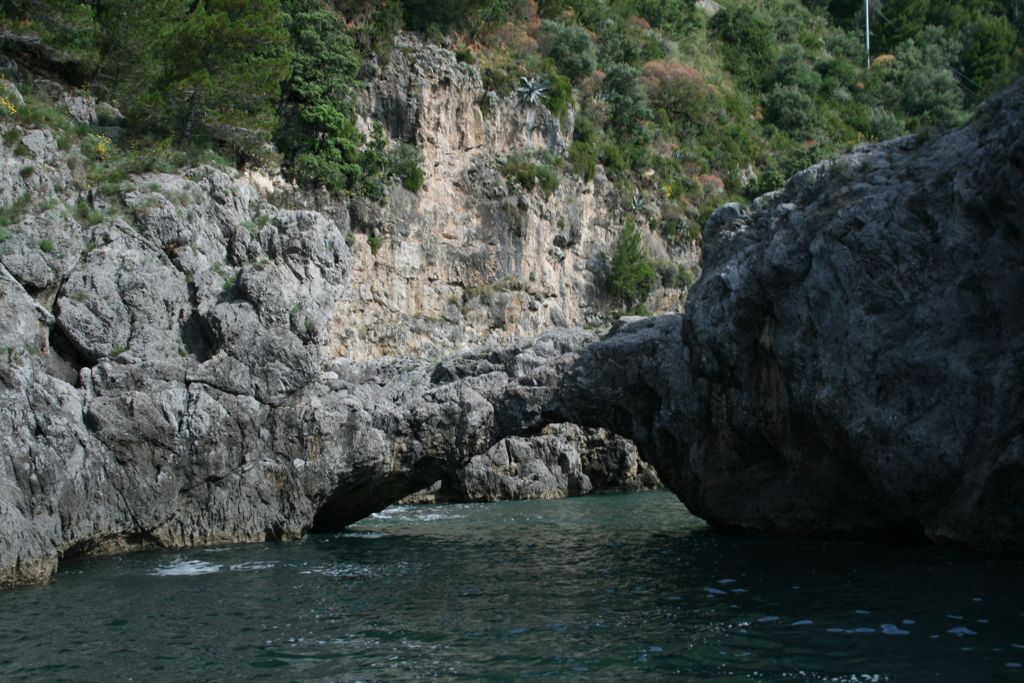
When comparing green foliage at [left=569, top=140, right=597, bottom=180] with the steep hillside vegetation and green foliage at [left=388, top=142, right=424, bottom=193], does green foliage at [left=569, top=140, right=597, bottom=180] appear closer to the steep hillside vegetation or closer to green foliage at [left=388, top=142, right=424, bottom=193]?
the steep hillside vegetation

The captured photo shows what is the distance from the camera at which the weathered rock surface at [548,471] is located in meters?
43.2

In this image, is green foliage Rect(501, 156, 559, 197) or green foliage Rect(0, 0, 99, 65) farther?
green foliage Rect(501, 156, 559, 197)

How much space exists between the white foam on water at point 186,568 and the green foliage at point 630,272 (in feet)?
134

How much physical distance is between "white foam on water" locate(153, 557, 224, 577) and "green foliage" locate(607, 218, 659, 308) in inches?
1606

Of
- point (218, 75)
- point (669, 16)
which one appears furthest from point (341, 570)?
point (669, 16)

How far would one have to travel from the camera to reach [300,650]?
1277cm

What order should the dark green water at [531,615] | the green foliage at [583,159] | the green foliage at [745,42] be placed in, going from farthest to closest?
the green foliage at [745,42] → the green foliage at [583,159] → the dark green water at [531,615]

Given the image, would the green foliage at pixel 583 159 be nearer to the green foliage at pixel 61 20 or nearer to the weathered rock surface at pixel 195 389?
the weathered rock surface at pixel 195 389

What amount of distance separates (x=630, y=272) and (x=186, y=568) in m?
41.8

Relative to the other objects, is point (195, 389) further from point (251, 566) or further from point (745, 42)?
point (745, 42)

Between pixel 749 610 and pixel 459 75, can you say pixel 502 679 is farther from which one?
pixel 459 75

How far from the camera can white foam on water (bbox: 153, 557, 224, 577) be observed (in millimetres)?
19062

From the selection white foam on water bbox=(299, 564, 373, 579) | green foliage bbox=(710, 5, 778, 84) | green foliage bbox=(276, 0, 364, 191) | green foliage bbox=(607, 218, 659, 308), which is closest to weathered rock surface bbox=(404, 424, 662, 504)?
green foliage bbox=(607, 218, 659, 308)

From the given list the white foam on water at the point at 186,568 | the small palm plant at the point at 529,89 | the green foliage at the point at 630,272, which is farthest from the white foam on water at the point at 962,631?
the small palm plant at the point at 529,89
